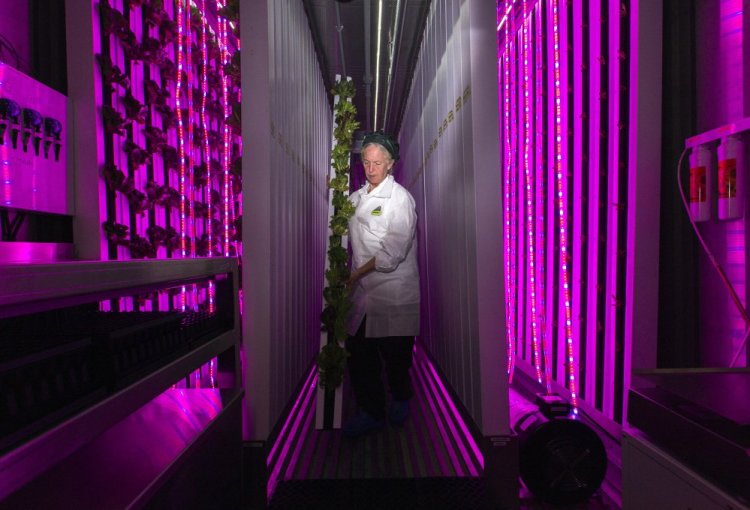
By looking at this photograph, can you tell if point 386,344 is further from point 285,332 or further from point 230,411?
point 230,411

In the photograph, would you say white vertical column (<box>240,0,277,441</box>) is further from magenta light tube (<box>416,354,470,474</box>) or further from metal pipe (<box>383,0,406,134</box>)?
metal pipe (<box>383,0,406,134</box>)

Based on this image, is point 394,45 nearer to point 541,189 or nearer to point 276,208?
point 541,189

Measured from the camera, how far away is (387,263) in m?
2.49

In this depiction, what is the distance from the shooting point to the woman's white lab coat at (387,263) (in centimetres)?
251

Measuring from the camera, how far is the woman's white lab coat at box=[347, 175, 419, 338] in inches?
99.0

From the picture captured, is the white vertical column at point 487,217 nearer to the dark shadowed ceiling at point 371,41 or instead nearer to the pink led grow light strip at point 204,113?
the dark shadowed ceiling at point 371,41

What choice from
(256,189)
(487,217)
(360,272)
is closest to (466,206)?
(487,217)

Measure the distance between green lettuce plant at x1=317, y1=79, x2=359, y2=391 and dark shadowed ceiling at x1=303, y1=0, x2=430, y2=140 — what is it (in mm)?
648

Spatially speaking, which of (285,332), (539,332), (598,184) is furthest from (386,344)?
(598,184)

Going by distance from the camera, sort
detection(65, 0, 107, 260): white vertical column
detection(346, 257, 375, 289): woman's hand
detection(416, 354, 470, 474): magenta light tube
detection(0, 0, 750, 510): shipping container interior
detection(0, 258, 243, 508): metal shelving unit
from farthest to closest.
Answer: detection(346, 257, 375, 289): woman's hand, detection(416, 354, 470, 474): magenta light tube, detection(65, 0, 107, 260): white vertical column, detection(0, 0, 750, 510): shipping container interior, detection(0, 258, 243, 508): metal shelving unit

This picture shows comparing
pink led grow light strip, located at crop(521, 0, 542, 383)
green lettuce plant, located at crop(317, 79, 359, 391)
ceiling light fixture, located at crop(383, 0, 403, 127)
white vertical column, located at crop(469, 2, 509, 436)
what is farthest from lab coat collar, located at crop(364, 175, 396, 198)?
ceiling light fixture, located at crop(383, 0, 403, 127)

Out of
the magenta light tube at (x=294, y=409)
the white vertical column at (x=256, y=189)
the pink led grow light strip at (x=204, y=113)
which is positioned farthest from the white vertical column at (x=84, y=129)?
the magenta light tube at (x=294, y=409)

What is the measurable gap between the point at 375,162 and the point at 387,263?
2.32ft

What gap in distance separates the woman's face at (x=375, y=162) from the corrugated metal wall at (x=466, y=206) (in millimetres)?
410
